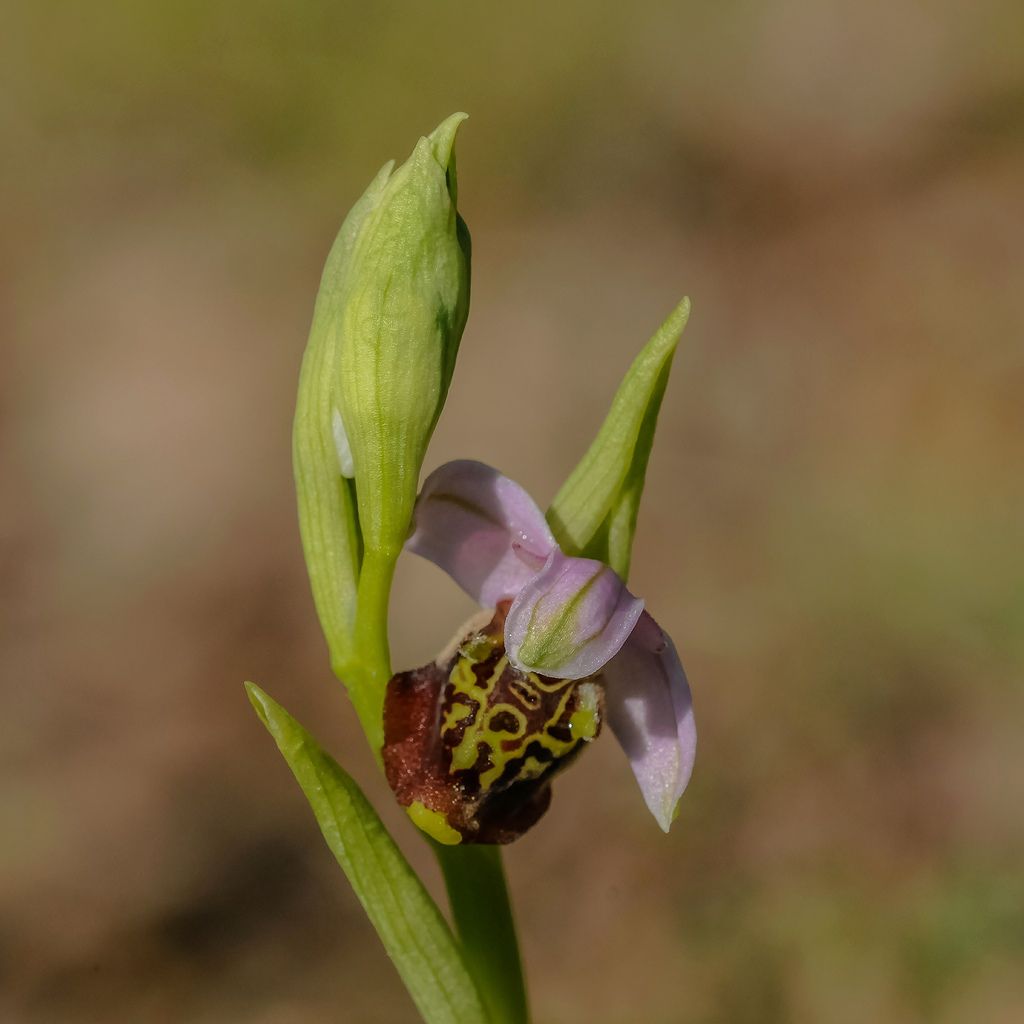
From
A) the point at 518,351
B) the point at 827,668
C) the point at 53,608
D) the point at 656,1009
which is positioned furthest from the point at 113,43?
the point at 656,1009

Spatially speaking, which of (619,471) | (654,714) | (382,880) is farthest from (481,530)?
→ (382,880)

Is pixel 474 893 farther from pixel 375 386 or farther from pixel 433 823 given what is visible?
pixel 375 386

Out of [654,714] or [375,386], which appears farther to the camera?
[654,714]

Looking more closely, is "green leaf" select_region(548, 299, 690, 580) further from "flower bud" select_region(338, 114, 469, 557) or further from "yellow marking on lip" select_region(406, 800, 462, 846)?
"yellow marking on lip" select_region(406, 800, 462, 846)

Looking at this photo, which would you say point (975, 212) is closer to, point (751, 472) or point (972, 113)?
point (972, 113)

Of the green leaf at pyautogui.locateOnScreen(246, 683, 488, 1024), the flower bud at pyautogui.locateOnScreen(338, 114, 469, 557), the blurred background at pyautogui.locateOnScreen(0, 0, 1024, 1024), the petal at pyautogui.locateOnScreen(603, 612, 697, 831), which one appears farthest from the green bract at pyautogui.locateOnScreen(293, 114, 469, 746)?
the blurred background at pyautogui.locateOnScreen(0, 0, 1024, 1024)

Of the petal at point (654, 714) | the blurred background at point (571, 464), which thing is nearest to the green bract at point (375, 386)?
the petal at point (654, 714)
